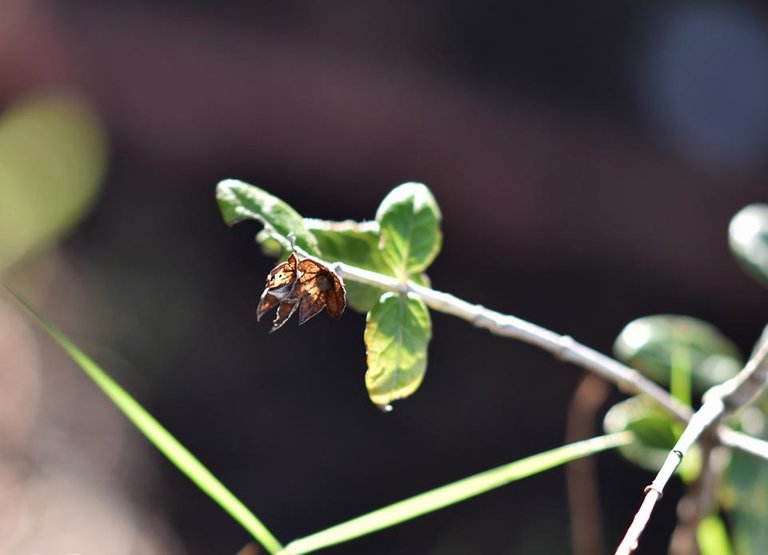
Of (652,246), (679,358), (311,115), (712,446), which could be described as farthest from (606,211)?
(712,446)

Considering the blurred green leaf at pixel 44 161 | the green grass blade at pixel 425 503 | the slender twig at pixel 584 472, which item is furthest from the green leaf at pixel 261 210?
the blurred green leaf at pixel 44 161

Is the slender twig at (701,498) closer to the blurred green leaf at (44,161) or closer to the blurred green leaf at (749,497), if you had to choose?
the blurred green leaf at (749,497)

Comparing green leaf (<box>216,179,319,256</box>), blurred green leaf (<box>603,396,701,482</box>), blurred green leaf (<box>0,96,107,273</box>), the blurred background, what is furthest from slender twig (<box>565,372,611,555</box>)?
blurred green leaf (<box>0,96,107,273</box>)

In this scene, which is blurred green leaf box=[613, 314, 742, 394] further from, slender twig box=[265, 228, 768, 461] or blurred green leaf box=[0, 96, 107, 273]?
blurred green leaf box=[0, 96, 107, 273]

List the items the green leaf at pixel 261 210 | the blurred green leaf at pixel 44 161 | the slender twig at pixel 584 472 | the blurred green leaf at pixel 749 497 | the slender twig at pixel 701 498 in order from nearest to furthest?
the green leaf at pixel 261 210 < the slender twig at pixel 701 498 < the blurred green leaf at pixel 749 497 < the slender twig at pixel 584 472 < the blurred green leaf at pixel 44 161

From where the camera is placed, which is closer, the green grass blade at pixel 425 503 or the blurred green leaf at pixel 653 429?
the green grass blade at pixel 425 503

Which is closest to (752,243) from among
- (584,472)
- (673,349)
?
(673,349)

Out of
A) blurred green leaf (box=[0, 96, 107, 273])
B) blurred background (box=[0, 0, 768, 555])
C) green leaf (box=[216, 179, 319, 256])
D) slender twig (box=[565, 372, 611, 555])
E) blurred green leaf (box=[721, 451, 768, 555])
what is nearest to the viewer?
green leaf (box=[216, 179, 319, 256])

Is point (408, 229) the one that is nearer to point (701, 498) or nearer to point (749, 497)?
point (701, 498)
